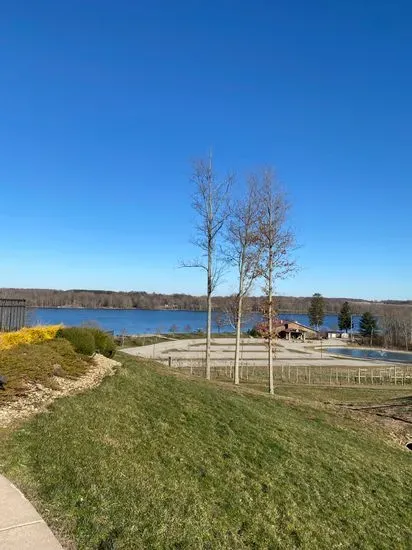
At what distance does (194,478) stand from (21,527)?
2651 millimetres

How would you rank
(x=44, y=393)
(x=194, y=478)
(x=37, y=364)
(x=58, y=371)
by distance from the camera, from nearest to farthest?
1. (x=194, y=478)
2. (x=44, y=393)
3. (x=37, y=364)
4. (x=58, y=371)

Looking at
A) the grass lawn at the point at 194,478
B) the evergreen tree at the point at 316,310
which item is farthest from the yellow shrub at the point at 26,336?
the evergreen tree at the point at 316,310

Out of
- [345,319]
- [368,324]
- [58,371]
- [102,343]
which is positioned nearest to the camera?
[58,371]

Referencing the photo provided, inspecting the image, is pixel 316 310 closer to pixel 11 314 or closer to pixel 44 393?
pixel 11 314

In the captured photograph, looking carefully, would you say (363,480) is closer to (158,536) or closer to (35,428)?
(158,536)

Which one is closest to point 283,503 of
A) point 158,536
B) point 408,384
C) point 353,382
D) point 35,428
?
point 158,536

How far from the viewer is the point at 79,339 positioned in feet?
40.2

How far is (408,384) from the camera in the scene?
36.2 meters

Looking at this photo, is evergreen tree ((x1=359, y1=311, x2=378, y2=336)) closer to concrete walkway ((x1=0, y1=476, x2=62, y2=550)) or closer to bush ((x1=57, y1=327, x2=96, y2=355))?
bush ((x1=57, y1=327, x2=96, y2=355))

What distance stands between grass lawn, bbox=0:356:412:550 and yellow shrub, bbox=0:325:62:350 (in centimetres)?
260

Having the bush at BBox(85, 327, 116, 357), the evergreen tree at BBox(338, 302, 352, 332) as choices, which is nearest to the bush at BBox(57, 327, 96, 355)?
the bush at BBox(85, 327, 116, 357)

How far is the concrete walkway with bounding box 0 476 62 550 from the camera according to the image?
3.51 meters

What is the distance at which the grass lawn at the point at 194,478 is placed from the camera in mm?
4484

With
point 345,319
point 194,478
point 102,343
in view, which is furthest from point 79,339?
point 345,319
